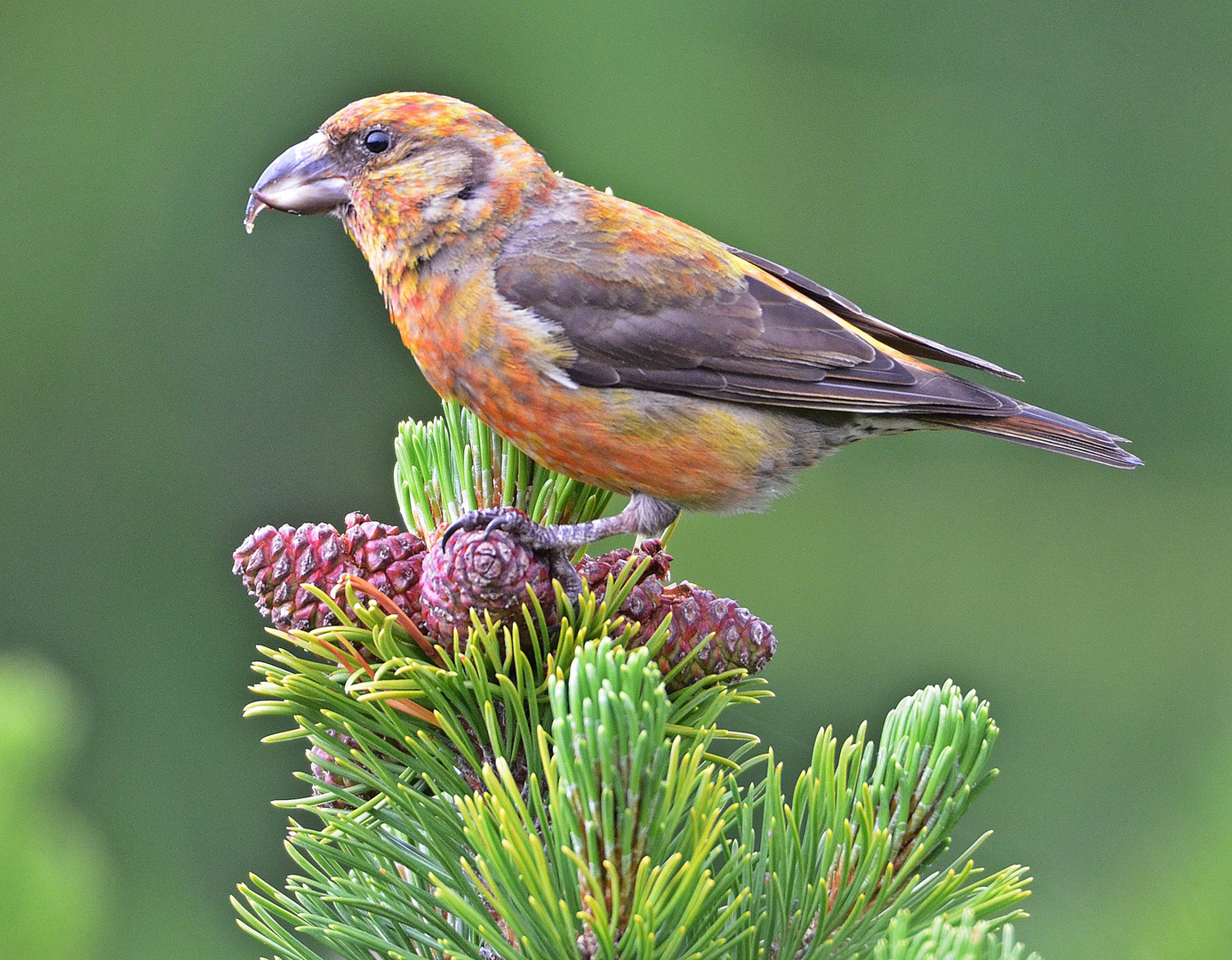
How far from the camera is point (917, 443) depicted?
4875mm

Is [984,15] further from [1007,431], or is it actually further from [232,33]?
[1007,431]

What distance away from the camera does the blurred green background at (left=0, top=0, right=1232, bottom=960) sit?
4387 millimetres

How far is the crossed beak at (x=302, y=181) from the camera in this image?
219 cm

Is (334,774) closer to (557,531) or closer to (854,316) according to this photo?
(557,531)

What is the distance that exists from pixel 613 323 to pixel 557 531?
612mm

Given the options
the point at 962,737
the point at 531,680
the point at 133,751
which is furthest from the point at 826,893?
the point at 133,751

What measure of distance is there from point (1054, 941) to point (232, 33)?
4.14 m

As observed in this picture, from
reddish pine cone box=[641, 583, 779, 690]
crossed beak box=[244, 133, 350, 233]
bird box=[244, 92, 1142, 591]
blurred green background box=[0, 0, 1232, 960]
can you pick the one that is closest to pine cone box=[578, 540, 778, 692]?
reddish pine cone box=[641, 583, 779, 690]

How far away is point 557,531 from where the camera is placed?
1.65 meters

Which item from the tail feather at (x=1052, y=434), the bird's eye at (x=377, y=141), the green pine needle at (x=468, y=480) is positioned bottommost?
the green pine needle at (x=468, y=480)

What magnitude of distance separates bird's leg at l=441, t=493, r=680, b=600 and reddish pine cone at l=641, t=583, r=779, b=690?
0.11 metres

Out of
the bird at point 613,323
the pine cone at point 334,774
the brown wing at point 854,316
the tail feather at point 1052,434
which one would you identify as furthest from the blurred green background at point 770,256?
the pine cone at point 334,774

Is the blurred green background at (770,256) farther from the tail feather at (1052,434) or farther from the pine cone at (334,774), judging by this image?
the pine cone at (334,774)

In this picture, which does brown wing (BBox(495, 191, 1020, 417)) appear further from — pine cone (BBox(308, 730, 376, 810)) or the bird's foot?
pine cone (BBox(308, 730, 376, 810))
